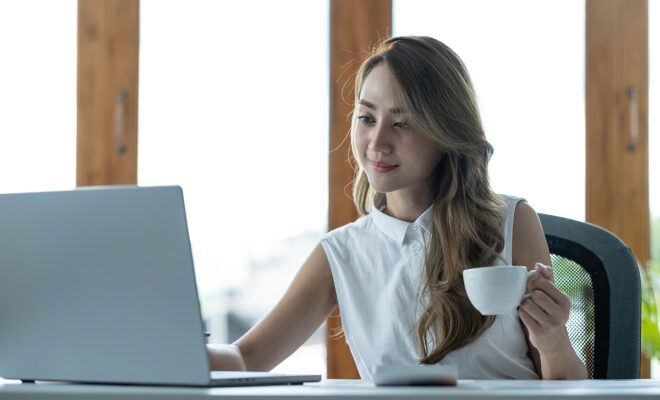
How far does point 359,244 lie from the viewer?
162 centimetres

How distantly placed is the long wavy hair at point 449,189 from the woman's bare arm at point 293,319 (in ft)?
0.74

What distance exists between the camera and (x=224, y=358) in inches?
47.4

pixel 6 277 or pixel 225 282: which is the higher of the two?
pixel 6 277

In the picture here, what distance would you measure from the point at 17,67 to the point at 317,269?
1.87 metres

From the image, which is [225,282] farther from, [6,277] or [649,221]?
[6,277]

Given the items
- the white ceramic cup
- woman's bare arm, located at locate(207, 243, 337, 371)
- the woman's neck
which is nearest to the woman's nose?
the woman's neck

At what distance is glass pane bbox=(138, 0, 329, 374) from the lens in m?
2.78

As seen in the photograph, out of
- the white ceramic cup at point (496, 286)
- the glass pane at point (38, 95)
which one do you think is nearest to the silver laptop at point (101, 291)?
the white ceramic cup at point (496, 286)

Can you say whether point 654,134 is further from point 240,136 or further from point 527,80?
point 240,136

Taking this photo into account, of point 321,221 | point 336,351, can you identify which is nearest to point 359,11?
point 321,221

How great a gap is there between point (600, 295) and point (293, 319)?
0.59 metres

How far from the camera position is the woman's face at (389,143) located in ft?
5.01

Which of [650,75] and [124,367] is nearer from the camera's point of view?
[124,367]

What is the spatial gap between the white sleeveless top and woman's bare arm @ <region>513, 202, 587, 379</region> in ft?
0.09
